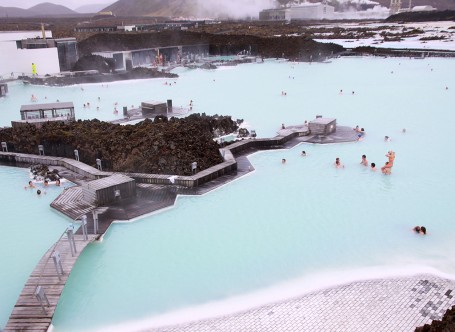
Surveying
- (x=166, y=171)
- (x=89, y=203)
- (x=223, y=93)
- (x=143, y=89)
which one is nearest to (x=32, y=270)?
(x=89, y=203)

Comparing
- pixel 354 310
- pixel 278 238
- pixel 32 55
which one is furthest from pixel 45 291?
pixel 32 55

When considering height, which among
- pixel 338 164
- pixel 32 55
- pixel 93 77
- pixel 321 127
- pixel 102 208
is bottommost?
pixel 102 208

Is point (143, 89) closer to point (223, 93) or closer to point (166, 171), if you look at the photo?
point (223, 93)

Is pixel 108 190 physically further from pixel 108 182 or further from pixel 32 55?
pixel 32 55

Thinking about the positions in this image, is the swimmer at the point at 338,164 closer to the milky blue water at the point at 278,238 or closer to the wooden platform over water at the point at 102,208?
the milky blue water at the point at 278,238

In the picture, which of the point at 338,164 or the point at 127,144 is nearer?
the point at 127,144

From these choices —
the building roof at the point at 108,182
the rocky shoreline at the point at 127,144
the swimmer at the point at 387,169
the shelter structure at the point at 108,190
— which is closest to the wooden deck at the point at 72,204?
the shelter structure at the point at 108,190
